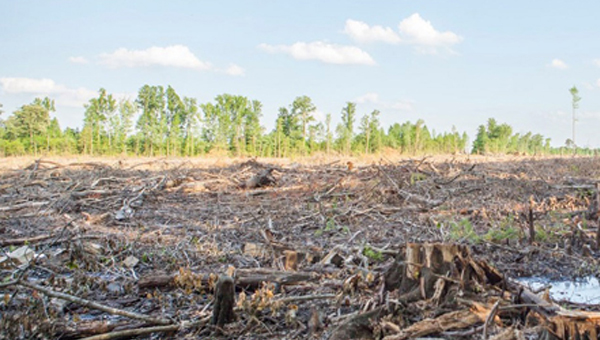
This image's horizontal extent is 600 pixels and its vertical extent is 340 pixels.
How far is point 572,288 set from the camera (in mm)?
3736

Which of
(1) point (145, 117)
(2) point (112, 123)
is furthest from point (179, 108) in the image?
(2) point (112, 123)

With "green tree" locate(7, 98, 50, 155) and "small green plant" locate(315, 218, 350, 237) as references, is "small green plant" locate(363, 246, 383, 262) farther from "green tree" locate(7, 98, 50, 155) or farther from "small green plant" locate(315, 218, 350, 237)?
"green tree" locate(7, 98, 50, 155)

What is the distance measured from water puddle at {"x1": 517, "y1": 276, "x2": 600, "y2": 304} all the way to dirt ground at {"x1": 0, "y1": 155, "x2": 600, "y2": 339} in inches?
6.4

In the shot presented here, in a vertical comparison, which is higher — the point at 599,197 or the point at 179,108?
the point at 179,108

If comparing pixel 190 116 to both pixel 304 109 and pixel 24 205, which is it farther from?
pixel 24 205

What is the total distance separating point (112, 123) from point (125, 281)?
3535 centimetres

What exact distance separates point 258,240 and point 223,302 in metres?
2.71

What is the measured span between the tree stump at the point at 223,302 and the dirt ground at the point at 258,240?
57 mm

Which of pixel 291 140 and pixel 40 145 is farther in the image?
pixel 291 140

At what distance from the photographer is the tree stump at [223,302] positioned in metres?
2.61

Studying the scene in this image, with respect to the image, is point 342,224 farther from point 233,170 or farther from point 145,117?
point 145,117

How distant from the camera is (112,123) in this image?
36.0 m

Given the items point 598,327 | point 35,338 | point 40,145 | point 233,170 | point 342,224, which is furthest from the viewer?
point 40,145

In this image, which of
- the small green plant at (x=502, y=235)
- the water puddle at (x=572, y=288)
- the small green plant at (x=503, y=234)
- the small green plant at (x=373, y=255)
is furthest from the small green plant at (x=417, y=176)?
the water puddle at (x=572, y=288)
